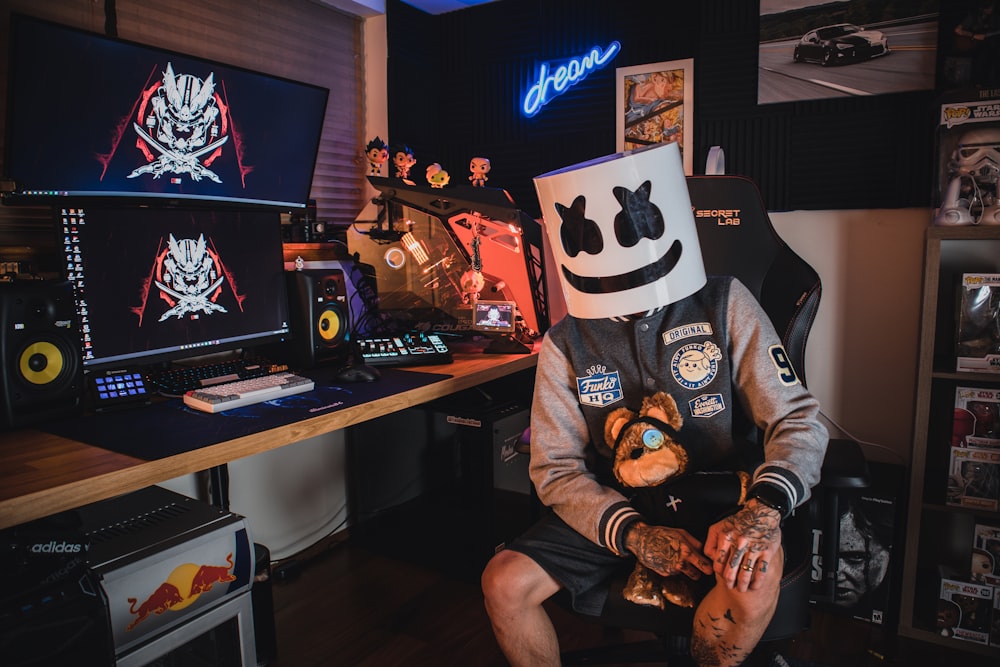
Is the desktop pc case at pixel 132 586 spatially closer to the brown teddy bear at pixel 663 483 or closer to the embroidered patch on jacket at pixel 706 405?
the brown teddy bear at pixel 663 483

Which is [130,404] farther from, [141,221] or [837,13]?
[837,13]

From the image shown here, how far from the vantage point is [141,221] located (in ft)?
5.49

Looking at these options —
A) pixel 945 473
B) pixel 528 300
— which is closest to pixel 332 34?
pixel 528 300

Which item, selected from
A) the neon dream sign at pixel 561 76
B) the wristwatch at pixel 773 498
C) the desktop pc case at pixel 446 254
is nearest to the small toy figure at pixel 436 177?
the desktop pc case at pixel 446 254

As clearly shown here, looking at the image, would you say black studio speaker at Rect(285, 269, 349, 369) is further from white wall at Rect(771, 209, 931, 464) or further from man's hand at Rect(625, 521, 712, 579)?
white wall at Rect(771, 209, 931, 464)

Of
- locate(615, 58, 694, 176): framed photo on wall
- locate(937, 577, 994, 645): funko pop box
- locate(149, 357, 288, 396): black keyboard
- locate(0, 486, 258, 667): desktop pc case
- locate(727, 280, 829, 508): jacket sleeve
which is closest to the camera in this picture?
locate(0, 486, 258, 667): desktop pc case

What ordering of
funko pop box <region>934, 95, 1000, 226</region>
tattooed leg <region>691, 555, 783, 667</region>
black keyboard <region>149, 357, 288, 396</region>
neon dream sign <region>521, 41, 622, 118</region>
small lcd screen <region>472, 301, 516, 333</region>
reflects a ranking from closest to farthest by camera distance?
tattooed leg <region>691, 555, 783, 667</region>, black keyboard <region>149, 357, 288, 396</region>, funko pop box <region>934, 95, 1000, 226</region>, small lcd screen <region>472, 301, 516, 333</region>, neon dream sign <region>521, 41, 622, 118</region>

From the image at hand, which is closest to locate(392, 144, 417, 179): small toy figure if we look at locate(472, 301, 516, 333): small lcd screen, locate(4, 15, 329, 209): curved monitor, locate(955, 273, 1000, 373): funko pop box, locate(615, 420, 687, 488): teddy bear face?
locate(4, 15, 329, 209): curved monitor

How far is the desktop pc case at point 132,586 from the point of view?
3.43ft

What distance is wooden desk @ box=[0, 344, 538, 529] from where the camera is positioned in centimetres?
105

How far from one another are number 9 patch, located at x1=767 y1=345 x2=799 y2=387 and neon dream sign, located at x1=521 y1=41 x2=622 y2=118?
64.5 inches

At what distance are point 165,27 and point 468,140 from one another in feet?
4.23

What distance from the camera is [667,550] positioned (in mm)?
1248

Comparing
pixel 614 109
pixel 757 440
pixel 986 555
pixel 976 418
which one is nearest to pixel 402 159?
pixel 614 109
